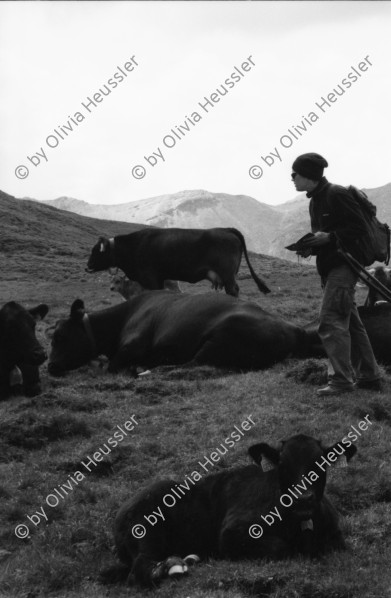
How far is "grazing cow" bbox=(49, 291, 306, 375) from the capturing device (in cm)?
1475

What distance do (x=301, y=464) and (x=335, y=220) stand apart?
5.31m

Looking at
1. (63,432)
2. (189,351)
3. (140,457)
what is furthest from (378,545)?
(189,351)

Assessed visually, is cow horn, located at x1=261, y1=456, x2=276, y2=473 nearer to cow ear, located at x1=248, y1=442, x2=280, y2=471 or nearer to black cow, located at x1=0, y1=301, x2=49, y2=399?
cow ear, located at x1=248, y1=442, x2=280, y2=471

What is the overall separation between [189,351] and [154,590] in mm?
8256

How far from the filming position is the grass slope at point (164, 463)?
717 cm

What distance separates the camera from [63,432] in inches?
449

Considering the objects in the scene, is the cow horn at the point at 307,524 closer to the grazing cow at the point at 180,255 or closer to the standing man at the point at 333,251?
the standing man at the point at 333,251

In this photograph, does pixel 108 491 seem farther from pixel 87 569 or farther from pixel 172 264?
pixel 172 264

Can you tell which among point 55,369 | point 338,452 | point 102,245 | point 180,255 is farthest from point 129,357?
point 338,452

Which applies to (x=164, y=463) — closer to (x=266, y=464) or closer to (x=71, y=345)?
(x=266, y=464)

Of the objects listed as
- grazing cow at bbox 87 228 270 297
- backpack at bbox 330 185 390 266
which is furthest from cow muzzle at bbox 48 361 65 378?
backpack at bbox 330 185 390 266

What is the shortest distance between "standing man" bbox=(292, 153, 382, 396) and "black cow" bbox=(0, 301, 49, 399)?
457 cm

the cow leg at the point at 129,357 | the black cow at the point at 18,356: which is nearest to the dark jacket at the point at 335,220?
the cow leg at the point at 129,357

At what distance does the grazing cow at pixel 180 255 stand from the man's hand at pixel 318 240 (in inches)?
318
